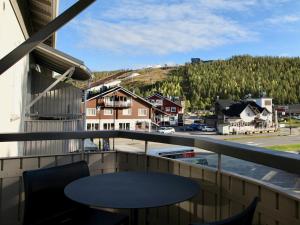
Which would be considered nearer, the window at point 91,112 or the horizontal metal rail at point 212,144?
the horizontal metal rail at point 212,144

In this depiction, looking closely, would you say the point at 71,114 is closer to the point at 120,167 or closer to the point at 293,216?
the point at 120,167

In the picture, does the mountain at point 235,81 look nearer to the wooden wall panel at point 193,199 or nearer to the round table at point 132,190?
the wooden wall panel at point 193,199

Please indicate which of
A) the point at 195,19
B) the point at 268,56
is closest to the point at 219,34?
the point at 268,56

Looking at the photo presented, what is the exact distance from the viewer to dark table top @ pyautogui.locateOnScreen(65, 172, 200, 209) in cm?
195

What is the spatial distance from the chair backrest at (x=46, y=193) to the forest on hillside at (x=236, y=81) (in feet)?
342

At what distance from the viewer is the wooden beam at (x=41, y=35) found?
97.4 inches

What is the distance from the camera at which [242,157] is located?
1.84m

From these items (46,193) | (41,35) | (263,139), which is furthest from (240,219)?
(263,139)

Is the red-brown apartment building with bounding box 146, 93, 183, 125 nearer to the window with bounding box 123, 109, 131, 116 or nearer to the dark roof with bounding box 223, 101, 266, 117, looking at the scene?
the dark roof with bounding box 223, 101, 266, 117

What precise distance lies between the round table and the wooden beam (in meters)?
1.02

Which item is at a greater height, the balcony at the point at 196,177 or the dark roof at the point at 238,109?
the dark roof at the point at 238,109

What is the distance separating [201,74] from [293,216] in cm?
13205

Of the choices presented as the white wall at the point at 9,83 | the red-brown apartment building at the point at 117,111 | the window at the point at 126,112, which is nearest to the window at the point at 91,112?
the red-brown apartment building at the point at 117,111

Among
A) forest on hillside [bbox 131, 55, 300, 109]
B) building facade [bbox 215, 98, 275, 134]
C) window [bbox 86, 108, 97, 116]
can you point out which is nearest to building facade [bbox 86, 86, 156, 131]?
window [bbox 86, 108, 97, 116]
